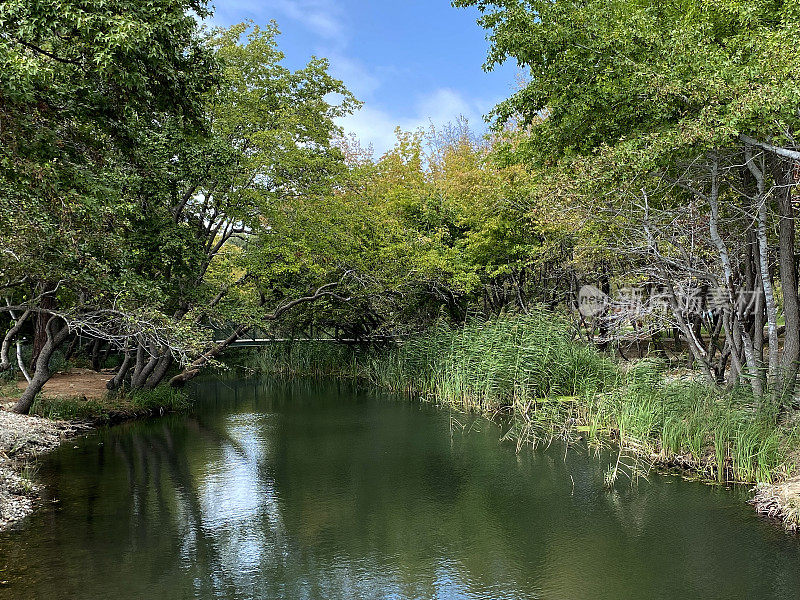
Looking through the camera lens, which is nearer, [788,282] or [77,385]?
[788,282]

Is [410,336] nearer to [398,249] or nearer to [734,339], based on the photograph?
[398,249]

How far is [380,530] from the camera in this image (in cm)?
692


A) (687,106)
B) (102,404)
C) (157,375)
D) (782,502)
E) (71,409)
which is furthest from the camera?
(157,375)

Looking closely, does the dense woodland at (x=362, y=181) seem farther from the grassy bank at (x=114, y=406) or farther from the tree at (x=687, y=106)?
the grassy bank at (x=114, y=406)

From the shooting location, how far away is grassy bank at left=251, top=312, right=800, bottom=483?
7.98 m

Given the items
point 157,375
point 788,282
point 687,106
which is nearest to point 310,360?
point 157,375

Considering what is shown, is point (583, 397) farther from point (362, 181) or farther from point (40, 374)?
point (40, 374)

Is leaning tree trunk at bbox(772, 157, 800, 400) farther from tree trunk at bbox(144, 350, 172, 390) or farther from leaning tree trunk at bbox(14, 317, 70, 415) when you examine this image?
tree trunk at bbox(144, 350, 172, 390)

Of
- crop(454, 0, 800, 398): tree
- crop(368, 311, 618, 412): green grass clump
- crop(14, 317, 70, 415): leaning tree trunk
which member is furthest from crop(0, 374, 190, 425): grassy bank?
crop(454, 0, 800, 398): tree

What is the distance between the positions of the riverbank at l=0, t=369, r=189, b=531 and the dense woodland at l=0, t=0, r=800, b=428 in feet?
2.37

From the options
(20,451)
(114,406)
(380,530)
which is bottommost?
(380,530)

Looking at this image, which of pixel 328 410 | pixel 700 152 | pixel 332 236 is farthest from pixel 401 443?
pixel 700 152

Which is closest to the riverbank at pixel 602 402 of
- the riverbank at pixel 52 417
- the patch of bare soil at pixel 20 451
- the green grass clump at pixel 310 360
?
the green grass clump at pixel 310 360

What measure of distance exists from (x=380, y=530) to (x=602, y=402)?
5.19m
